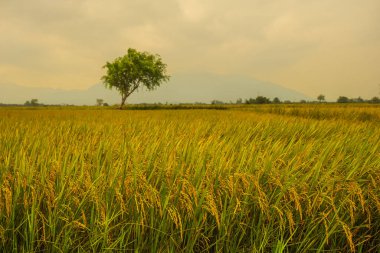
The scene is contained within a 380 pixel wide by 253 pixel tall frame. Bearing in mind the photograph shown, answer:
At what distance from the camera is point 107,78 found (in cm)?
5016

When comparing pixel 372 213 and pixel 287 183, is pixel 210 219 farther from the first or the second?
pixel 372 213

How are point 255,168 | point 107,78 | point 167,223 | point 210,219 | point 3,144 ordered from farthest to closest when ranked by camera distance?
point 107,78 < point 3,144 < point 255,168 < point 210,219 < point 167,223

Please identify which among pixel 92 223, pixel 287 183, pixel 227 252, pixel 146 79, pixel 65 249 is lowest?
pixel 227 252

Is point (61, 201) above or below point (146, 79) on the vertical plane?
below

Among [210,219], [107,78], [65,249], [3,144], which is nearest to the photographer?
[65,249]

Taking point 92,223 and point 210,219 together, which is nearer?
point 92,223

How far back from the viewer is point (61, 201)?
1777 mm

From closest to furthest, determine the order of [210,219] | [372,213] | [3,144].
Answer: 1. [210,219]
2. [372,213]
3. [3,144]

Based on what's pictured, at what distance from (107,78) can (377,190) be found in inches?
2038

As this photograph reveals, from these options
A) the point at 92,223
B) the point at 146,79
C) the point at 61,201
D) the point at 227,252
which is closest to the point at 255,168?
the point at 227,252

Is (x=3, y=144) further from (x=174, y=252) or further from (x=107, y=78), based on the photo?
(x=107, y=78)

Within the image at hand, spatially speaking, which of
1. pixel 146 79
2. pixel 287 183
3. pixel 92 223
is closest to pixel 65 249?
pixel 92 223

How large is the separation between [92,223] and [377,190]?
7.36 feet

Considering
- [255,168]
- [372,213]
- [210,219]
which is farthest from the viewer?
[255,168]
